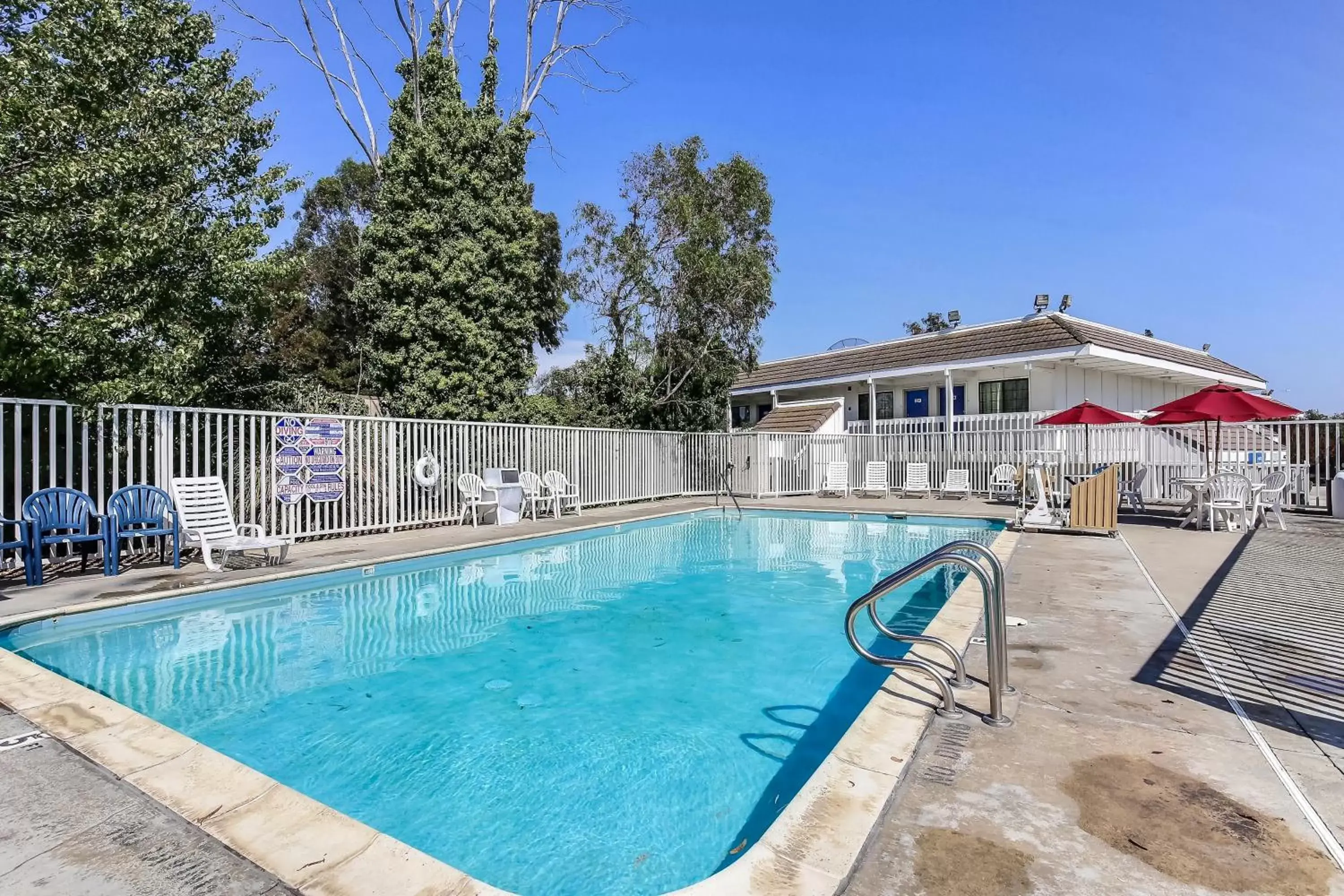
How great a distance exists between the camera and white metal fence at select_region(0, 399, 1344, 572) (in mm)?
7891

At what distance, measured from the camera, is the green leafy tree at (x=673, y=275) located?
18500 mm

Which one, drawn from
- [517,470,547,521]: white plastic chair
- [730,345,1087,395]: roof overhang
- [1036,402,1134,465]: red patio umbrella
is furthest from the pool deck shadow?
[730,345,1087,395]: roof overhang

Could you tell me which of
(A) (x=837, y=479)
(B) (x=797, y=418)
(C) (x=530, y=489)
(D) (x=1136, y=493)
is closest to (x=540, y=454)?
(C) (x=530, y=489)

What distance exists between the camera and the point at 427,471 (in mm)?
11875

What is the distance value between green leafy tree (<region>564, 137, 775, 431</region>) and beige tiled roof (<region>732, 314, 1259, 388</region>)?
2.84 meters

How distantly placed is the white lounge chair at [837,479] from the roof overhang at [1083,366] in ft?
14.8

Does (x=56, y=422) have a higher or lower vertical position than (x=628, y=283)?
lower

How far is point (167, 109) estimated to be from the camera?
31.0ft

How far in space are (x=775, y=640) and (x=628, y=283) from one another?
14740mm

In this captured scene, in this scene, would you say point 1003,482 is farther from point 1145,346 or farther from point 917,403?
point 1145,346

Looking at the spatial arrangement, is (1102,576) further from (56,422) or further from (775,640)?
(56,422)

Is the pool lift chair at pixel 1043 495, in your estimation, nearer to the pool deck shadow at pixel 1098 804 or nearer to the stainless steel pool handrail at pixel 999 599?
the pool deck shadow at pixel 1098 804

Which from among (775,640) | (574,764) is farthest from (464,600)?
(574,764)

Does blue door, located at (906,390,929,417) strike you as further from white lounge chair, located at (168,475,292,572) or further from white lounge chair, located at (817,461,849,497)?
white lounge chair, located at (168,475,292,572)
